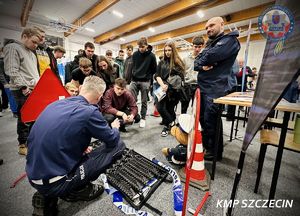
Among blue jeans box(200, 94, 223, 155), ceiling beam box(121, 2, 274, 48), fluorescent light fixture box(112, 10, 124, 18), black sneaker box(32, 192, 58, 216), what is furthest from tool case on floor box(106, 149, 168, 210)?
fluorescent light fixture box(112, 10, 124, 18)

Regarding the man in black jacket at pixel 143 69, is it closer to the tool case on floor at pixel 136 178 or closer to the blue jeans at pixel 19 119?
the tool case on floor at pixel 136 178

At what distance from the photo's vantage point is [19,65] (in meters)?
1.67

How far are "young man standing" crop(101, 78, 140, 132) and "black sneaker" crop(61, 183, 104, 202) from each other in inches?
45.7

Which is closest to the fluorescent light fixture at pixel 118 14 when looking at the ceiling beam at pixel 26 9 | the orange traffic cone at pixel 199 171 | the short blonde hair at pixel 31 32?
the ceiling beam at pixel 26 9

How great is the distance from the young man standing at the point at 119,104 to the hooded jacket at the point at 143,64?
0.55m

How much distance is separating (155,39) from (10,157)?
28.3ft

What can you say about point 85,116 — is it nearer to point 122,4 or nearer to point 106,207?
point 106,207

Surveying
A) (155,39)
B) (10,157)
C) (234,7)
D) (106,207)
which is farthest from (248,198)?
(155,39)

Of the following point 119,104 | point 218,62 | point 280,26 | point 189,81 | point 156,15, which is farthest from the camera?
point 156,15

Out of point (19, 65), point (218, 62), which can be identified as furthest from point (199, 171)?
point (19, 65)

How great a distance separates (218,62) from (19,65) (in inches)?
85.6

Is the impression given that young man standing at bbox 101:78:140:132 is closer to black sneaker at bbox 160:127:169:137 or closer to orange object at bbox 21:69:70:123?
black sneaker at bbox 160:127:169:137

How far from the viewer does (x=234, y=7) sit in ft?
16.4

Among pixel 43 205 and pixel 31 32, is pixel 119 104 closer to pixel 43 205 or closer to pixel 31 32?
pixel 31 32
